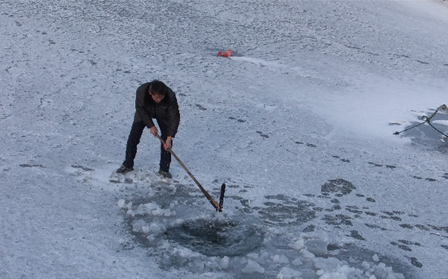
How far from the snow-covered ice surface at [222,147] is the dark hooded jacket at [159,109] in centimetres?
66

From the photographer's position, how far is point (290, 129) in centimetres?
781

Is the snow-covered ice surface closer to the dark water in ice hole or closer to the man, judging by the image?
the dark water in ice hole

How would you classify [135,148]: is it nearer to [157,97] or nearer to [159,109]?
[159,109]

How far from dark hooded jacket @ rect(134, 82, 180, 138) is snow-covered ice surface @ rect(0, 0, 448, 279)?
656mm

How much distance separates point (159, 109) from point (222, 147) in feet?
5.65

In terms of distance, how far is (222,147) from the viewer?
6.93 meters

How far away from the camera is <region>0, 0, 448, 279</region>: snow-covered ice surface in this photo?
178 inches

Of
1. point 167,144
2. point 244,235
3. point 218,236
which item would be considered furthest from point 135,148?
point 244,235

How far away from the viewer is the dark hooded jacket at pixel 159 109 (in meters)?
5.31

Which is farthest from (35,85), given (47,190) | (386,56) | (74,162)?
(386,56)

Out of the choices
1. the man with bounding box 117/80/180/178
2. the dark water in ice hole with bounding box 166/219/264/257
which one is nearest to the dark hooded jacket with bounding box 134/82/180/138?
the man with bounding box 117/80/180/178

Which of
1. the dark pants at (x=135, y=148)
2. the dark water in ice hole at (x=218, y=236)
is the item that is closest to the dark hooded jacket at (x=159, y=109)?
the dark pants at (x=135, y=148)

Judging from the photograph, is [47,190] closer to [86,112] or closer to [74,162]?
[74,162]

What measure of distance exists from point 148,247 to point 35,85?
4643 millimetres
